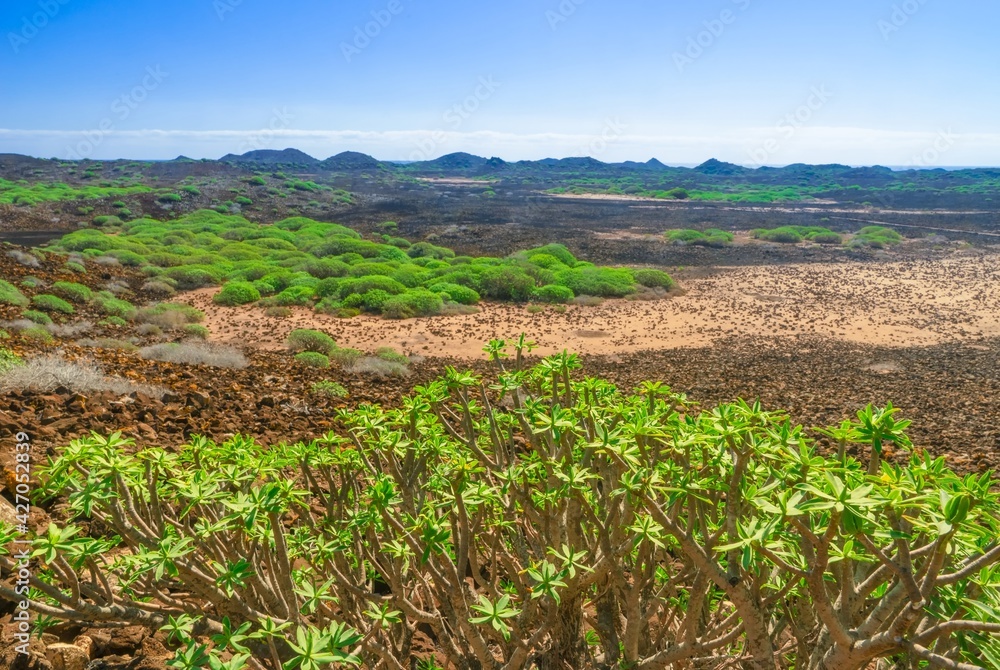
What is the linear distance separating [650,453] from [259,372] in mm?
8108

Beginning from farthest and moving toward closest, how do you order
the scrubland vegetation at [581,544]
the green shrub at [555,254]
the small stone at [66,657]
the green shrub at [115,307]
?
1. the green shrub at [555,254]
2. the green shrub at [115,307]
3. the small stone at [66,657]
4. the scrubland vegetation at [581,544]

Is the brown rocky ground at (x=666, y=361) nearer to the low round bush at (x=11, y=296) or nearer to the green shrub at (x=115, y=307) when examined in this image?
the green shrub at (x=115, y=307)

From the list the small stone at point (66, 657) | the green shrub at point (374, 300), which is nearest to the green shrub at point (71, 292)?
the green shrub at point (374, 300)

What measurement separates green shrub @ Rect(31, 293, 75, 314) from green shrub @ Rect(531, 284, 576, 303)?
12.4 m

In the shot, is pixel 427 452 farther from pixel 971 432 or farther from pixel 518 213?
pixel 518 213

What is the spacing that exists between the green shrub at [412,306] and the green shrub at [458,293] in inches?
39.6

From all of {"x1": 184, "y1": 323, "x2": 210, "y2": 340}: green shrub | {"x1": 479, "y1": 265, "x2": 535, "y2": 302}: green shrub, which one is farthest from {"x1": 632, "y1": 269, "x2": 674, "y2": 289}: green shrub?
{"x1": 184, "y1": 323, "x2": 210, "y2": 340}: green shrub

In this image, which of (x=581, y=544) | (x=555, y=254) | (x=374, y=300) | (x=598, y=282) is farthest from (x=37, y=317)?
(x=555, y=254)

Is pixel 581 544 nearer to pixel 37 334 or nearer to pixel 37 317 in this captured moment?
pixel 37 334

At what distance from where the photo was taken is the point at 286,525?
14.1 feet

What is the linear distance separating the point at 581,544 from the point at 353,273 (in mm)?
19939

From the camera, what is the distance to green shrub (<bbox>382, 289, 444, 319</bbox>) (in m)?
16.5

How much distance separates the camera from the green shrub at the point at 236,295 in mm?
17734

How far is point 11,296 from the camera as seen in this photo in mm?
13312
